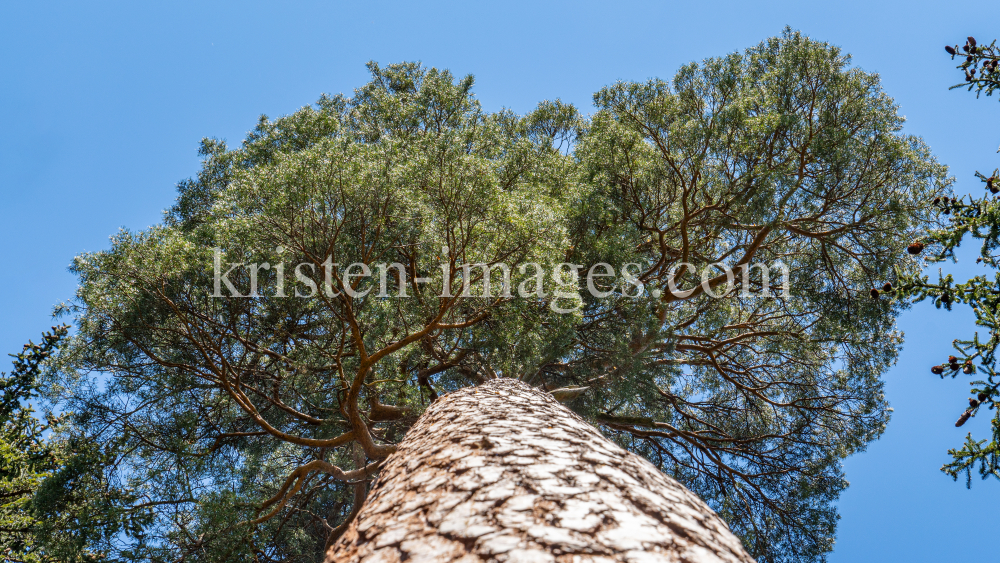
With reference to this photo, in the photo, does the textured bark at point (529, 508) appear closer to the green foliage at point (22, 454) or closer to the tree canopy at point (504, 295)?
the tree canopy at point (504, 295)

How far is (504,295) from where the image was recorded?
7.18 metres

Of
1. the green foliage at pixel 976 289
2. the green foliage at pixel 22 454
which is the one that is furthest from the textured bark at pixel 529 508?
the green foliage at pixel 22 454

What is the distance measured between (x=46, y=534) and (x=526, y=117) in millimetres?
11162

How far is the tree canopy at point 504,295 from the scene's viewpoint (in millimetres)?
7137

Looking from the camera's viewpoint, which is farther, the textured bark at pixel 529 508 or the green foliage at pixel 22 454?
the green foliage at pixel 22 454

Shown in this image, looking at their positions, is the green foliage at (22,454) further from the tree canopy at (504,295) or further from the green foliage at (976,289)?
the green foliage at (976,289)

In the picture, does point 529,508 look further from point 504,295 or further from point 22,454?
point 22,454

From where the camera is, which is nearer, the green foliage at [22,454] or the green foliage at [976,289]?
the green foliage at [976,289]

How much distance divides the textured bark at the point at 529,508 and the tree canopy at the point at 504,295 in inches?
153

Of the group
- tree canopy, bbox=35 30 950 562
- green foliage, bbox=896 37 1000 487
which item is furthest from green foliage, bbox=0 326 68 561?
green foliage, bbox=896 37 1000 487

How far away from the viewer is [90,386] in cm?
830

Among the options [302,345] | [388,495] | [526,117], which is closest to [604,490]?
[388,495]

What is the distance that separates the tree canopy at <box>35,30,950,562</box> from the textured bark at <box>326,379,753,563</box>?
12.7 feet

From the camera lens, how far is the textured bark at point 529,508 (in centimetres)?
188
